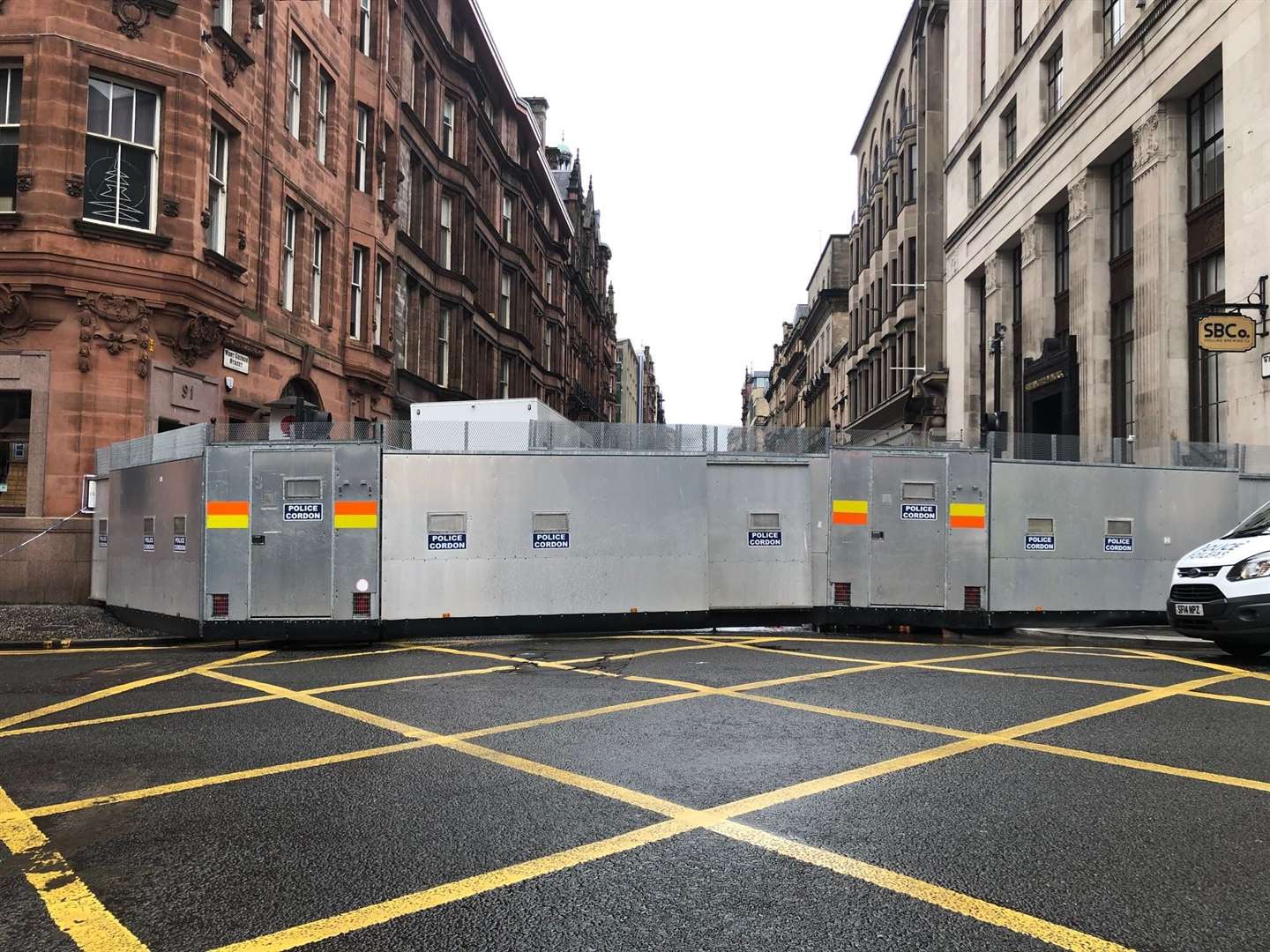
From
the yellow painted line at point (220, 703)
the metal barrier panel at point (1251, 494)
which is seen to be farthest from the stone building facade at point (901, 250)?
the yellow painted line at point (220, 703)

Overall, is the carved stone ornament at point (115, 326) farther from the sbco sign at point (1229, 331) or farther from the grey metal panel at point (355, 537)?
the sbco sign at point (1229, 331)

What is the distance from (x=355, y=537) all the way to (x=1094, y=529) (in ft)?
35.9

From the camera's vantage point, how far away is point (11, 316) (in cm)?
1477

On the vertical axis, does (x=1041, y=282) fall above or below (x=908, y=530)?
above

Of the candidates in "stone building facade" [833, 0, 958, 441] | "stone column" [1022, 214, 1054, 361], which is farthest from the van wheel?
"stone building facade" [833, 0, 958, 441]

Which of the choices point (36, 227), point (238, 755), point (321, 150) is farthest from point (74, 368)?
point (238, 755)

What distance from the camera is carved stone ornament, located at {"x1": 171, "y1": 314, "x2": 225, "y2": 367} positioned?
16.2 m

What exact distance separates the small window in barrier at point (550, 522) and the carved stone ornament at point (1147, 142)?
17620 mm

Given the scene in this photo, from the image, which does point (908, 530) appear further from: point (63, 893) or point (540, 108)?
point (540, 108)

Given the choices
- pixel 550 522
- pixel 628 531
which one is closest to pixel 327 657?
pixel 550 522

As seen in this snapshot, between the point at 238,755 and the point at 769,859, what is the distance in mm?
3759

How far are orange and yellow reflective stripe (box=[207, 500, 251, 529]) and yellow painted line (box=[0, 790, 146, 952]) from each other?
7.49 metres

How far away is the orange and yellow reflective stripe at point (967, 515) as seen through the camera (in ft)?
42.5

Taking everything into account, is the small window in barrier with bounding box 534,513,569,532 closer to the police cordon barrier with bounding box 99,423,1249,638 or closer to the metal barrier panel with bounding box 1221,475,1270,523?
the police cordon barrier with bounding box 99,423,1249,638
